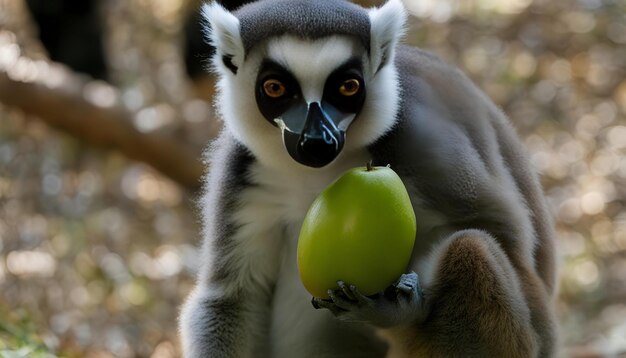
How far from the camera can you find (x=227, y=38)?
3566mm

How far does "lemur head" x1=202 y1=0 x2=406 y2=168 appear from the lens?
3.09 metres

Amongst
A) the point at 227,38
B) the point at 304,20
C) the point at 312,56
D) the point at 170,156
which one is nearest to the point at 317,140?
the point at 312,56

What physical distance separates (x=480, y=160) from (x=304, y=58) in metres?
0.89

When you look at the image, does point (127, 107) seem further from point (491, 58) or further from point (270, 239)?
point (270, 239)

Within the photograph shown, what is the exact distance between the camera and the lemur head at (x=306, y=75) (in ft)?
10.1

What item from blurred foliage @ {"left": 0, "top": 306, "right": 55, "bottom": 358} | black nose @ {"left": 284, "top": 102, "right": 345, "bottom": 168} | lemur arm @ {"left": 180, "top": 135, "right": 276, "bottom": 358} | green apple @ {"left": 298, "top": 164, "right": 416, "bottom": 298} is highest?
black nose @ {"left": 284, "top": 102, "right": 345, "bottom": 168}

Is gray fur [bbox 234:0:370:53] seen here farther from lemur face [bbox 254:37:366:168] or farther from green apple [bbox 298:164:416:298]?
green apple [bbox 298:164:416:298]

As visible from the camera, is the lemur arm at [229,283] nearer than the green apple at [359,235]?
No

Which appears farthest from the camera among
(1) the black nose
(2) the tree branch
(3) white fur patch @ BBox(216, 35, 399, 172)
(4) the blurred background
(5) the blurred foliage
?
(4) the blurred background

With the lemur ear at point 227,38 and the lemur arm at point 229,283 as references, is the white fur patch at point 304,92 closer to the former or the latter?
the lemur ear at point 227,38

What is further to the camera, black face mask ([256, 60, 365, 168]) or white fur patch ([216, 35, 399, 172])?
white fur patch ([216, 35, 399, 172])

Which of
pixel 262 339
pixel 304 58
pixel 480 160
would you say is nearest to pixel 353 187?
→ pixel 304 58

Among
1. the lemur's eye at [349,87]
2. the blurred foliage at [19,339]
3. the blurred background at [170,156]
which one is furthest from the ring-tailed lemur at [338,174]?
the blurred background at [170,156]

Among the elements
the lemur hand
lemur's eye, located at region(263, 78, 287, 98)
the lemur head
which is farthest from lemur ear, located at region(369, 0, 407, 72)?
the lemur hand
